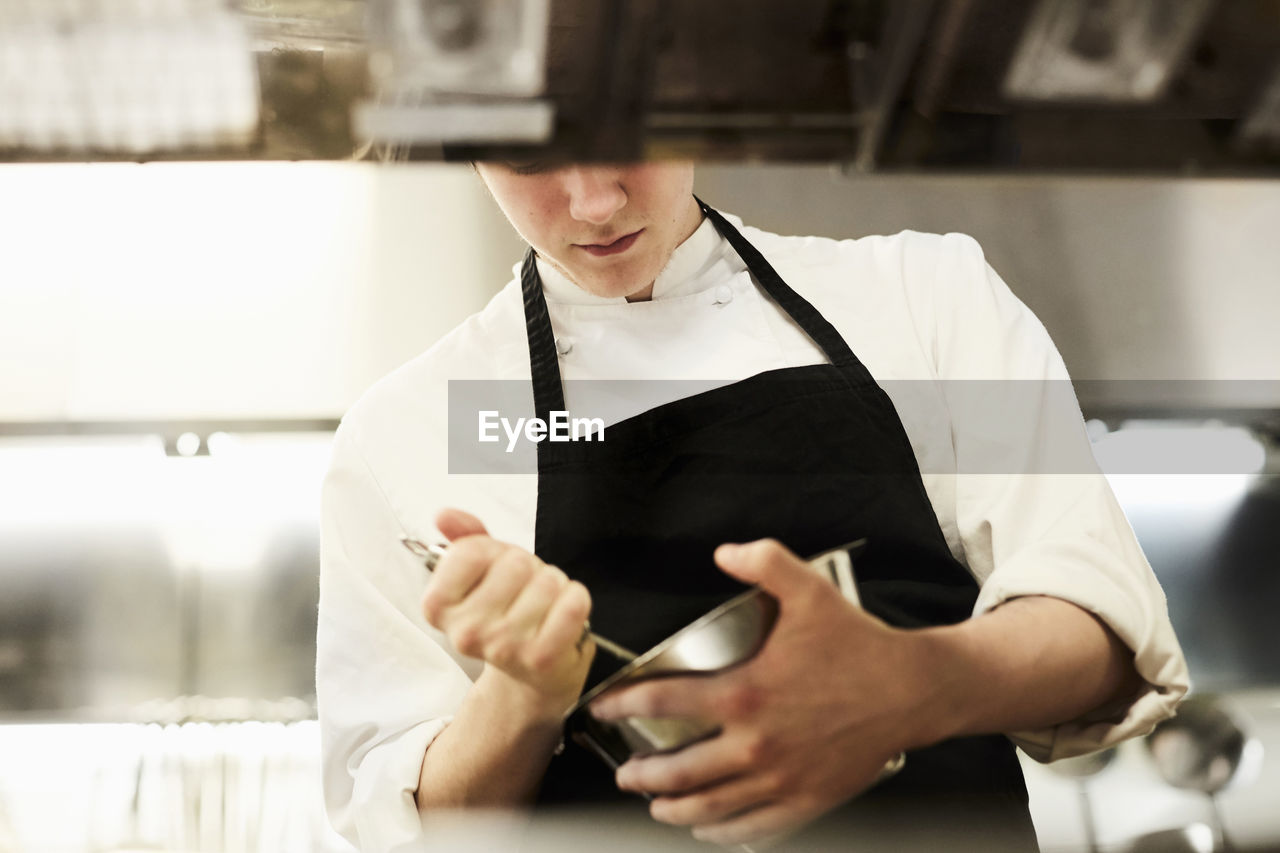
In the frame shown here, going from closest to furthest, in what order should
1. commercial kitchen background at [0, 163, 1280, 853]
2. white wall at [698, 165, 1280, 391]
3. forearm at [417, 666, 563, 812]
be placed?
1. forearm at [417, 666, 563, 812]
2. commercial kitchen background at [0, 163, 1280, 853]
3. white wall at [698, 165, 1280, 391]

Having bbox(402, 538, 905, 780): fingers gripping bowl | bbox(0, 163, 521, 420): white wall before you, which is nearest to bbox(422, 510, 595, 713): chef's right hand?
bbox(402, 538, 905, 780): fingers gripping bowl

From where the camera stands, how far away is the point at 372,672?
112 cm

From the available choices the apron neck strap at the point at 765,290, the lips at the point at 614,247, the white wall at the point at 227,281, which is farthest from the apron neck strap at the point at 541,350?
the white wall at the point at 227,281

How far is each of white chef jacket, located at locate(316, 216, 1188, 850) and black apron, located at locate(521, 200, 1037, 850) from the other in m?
0.04

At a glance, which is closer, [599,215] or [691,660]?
[691,660]

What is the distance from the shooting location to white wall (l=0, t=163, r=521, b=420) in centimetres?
196

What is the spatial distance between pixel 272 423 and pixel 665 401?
3.25ft

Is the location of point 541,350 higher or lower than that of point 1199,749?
higher

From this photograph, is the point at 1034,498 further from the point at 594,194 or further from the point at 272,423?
the point at 272,423

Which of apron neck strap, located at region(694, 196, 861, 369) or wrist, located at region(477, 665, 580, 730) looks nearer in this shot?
wrist, located at region(477, 665, 580, 730)

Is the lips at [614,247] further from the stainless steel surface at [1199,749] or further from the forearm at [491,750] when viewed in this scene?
the stainless steel surface at [1199,749]

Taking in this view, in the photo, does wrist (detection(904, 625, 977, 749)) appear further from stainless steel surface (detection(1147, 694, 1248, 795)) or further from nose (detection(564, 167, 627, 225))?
stainless steel surface (detection(1147, 694, 1248, 795))

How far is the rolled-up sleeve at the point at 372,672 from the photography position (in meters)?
1.04

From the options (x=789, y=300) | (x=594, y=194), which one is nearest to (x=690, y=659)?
(x=594, y=194)
